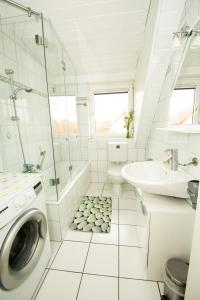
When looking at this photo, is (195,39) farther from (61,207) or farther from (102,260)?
(102,260)

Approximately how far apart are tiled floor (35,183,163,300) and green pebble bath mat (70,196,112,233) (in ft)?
0.25

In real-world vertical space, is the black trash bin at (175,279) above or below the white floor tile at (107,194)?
above

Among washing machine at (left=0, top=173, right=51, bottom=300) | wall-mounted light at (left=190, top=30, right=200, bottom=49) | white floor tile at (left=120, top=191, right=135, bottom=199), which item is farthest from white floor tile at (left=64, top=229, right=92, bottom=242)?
wall-mounted light at (left=190, top=30, right=200, bottom=49)

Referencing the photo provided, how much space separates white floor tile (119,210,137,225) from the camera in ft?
5.45

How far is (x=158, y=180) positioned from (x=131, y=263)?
30.0 inches

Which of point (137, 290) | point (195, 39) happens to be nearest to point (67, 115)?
point (195, 39)

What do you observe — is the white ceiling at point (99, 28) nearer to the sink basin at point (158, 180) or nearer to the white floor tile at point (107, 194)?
the sink basin at point (158, 180)

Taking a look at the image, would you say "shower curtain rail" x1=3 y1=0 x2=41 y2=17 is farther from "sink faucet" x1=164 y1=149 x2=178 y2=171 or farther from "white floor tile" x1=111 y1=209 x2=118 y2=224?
"white floor tile" x1=111 y1=209 x2=118 y2=224

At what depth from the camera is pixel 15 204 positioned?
0.78 meters

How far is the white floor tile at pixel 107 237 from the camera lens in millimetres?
1400

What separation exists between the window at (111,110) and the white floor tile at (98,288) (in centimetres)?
232

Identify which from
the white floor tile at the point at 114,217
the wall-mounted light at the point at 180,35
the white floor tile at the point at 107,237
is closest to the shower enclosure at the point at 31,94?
the white floor tile at the point at 107,237

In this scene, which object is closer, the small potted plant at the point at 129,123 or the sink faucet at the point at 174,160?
the sink faucet at the point at 174,160

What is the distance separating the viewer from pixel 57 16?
4.42 ft
